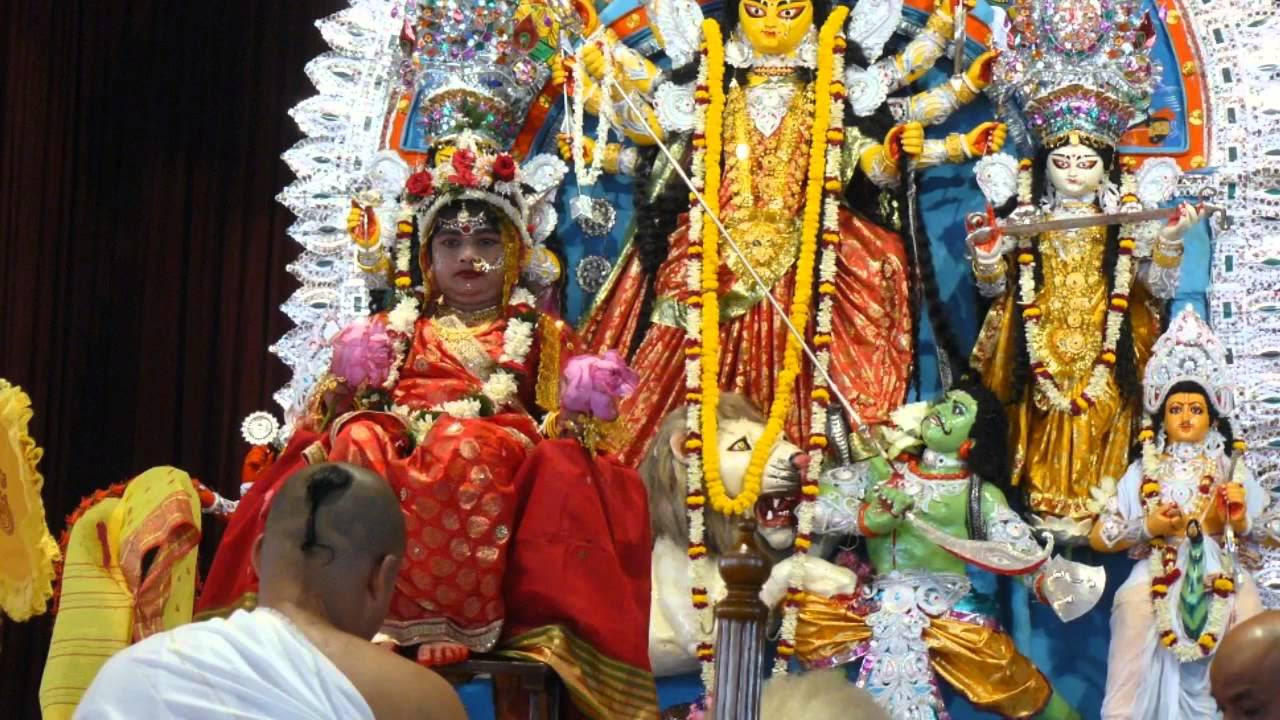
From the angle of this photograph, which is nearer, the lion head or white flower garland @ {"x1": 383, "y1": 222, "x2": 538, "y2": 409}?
white flower garland @ {"x1": 383, "y1": 222, "x2": 538, "y2": 409}

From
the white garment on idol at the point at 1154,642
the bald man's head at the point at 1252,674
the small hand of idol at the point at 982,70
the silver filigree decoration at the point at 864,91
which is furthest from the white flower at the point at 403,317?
the bald man's head at the point at 1252,674

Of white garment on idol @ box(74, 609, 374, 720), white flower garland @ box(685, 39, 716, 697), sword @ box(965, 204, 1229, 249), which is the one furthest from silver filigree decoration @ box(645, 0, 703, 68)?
white garment on idol @ box(74, 609, 374, 720)

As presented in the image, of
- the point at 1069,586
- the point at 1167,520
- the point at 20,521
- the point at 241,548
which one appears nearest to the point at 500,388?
the point at 241,548

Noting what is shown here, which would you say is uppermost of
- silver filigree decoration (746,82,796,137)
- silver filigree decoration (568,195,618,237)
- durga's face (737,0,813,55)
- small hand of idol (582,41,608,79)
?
durga's face (737,0,813,55)

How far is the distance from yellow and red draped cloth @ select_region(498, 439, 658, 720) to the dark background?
7.83 ft

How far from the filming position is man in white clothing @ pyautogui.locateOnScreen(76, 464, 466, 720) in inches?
123

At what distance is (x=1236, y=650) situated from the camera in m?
3.38

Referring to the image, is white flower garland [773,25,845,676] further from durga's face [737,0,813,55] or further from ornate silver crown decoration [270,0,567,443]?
ornate silver crown decoration [270,0,567,443]

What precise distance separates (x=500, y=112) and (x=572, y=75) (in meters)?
0.27

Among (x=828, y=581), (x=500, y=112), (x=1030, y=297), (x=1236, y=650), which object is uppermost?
(x=500, y=112)

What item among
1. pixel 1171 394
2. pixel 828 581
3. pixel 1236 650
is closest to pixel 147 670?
pixel 1236 650

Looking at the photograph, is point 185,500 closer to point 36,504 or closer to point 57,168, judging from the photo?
point 36,504

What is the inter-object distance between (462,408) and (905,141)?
6.27 ft

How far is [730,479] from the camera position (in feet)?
21.1
